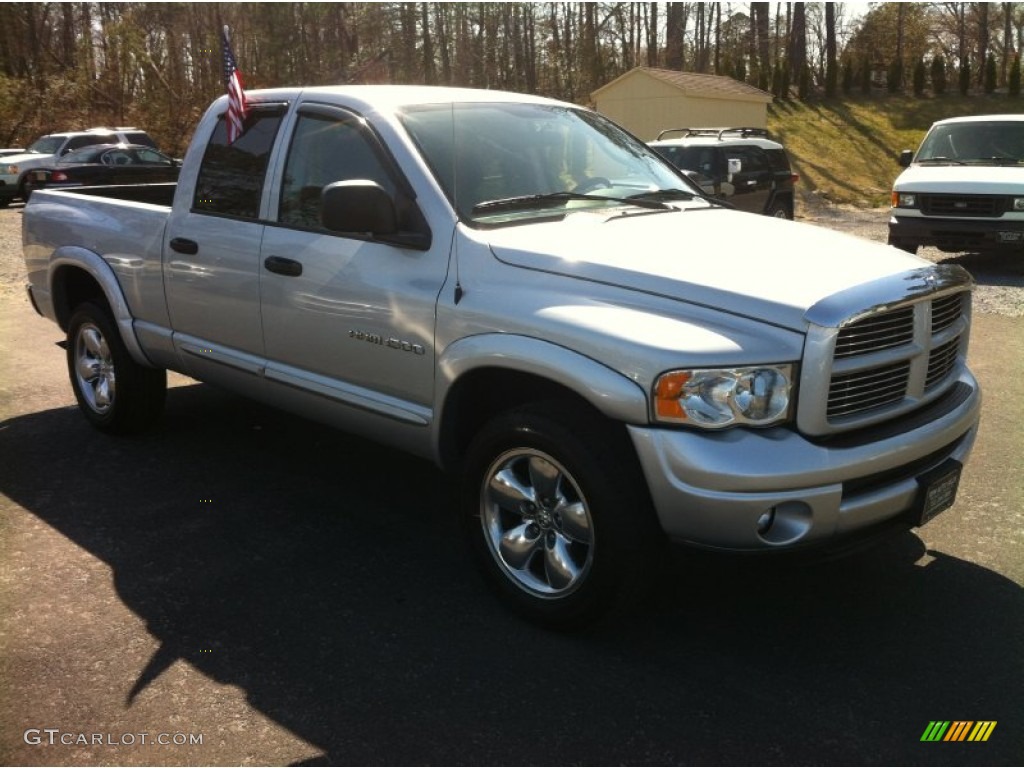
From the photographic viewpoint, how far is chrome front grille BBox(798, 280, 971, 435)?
3.10 metres

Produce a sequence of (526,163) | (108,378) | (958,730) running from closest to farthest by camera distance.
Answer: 1. (958,730)
2. (526,163)
3. (108,378)

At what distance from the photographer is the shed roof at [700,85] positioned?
93.9 feet

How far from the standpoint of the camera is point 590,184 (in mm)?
4414

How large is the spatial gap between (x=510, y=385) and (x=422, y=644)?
39.9 inches

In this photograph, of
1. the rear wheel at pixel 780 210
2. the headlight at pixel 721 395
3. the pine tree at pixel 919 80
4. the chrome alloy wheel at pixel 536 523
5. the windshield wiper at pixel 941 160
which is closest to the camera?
the headlight at pixel 721 395

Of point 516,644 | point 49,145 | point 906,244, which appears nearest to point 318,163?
point 516,644

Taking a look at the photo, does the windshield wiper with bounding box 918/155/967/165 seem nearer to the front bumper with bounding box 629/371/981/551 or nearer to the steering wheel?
the steering wheel

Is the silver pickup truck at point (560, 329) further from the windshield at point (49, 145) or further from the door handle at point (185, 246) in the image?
the windshield at point (49, 145)

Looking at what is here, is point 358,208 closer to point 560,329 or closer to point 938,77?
point 560,329

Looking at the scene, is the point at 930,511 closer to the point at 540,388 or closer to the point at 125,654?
the point at 540,388

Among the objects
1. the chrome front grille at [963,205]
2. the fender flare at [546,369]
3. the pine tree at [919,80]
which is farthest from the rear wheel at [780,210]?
the pine tree at [919,80]

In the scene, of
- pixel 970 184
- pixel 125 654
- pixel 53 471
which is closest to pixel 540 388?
pixel 125 654

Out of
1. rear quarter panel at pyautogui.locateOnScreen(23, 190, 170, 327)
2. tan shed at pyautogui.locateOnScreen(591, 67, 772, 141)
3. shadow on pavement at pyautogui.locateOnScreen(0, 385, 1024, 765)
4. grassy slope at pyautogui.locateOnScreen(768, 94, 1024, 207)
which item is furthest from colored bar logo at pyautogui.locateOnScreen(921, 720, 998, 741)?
tan shed at pyautogui.locateOnScreen(591, 67, 772, 141)

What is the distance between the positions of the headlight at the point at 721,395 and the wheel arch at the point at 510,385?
0.30 ft
